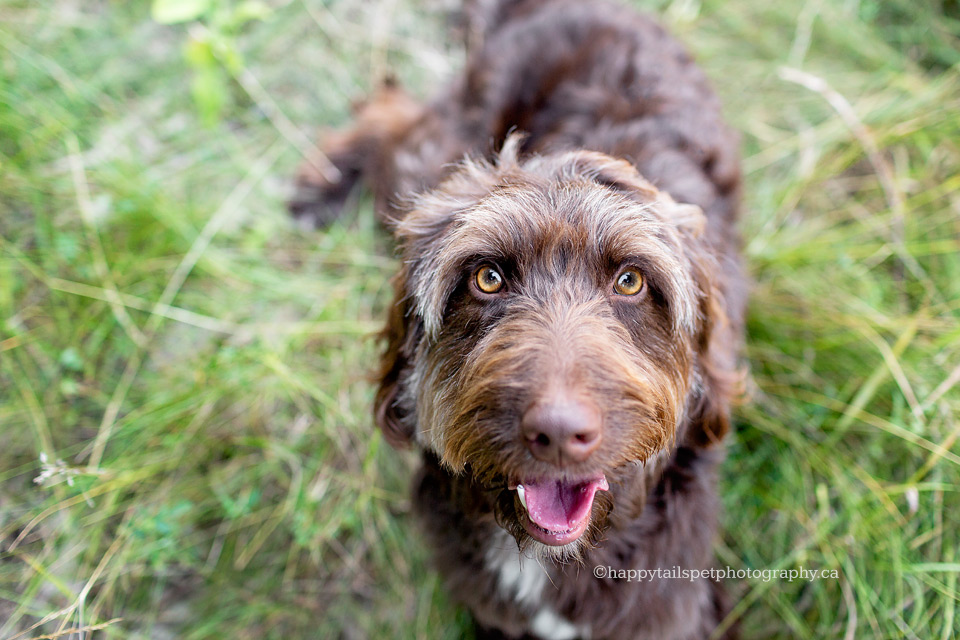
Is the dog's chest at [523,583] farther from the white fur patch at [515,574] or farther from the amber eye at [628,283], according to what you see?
the amber eye at [628,283]

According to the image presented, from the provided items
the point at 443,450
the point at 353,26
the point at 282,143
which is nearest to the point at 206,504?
the point at 443,450

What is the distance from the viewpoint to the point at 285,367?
11.0 feet

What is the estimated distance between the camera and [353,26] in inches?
185

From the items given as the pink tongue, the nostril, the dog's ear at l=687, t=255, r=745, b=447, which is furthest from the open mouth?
the dog's ear at l=687, t=255, r=745, b=447

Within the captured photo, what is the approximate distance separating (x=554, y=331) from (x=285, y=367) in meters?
1.90

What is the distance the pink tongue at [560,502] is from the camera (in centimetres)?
195

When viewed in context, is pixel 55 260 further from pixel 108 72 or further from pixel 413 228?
pixel 413 228

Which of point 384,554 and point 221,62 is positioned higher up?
point 221,62

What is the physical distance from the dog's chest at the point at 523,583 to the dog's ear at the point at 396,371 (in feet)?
1.64

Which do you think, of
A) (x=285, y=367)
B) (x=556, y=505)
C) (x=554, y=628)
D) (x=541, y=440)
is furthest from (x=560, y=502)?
(x=285, y=367)

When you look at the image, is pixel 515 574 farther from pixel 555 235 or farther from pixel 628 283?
pixel 555 235

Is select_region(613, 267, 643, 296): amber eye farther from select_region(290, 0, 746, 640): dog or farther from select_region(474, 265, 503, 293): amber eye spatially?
select_region(474, 265, 503, 293): amber eye

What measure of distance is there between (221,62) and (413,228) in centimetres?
274

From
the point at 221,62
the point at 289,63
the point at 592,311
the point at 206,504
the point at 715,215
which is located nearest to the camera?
the point at 592,311
